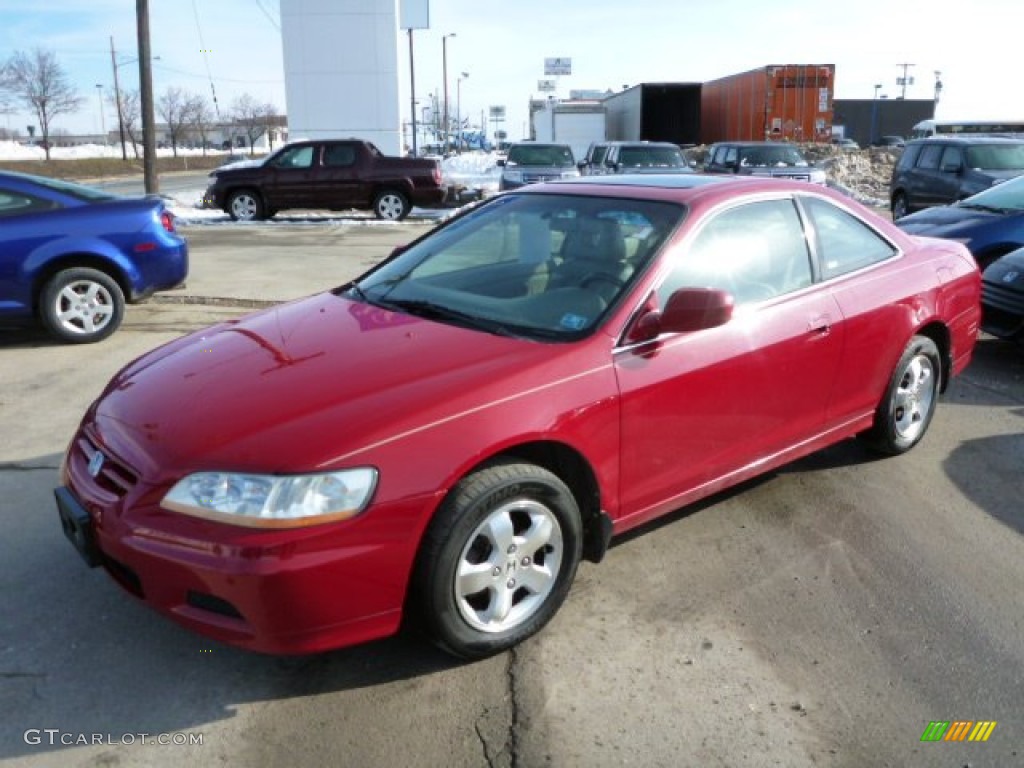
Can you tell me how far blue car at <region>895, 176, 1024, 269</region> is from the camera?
314 inches

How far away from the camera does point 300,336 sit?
3.43m

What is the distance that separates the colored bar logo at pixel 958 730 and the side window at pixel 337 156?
16816 mm

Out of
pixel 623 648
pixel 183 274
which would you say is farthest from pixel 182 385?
pixel 183 274

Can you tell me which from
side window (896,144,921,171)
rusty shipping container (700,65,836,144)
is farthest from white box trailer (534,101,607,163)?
side window (896,144,921,171)

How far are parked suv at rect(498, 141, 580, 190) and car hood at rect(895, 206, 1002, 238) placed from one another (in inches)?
438

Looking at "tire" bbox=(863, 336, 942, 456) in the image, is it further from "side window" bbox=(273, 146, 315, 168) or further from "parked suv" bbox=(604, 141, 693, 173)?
"side window" bbox=(273, 146, 315, 168)

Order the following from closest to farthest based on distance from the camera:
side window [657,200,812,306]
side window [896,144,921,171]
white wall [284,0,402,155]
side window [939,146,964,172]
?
side window [657,200,812,306], side window [939,146,964,172], side window [896,144,921,171], white wall [284,0,402,155]

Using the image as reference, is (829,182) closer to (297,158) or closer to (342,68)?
(297,158)

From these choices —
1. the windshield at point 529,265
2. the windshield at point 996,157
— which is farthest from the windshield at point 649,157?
the windshield at point 529,265

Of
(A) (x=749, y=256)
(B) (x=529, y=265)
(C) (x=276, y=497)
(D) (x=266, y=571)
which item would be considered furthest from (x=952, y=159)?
(D) (x=266, y=571)

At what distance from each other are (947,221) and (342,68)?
2647 centimetres

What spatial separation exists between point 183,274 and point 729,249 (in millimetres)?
5357

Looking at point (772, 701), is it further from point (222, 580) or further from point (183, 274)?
point (183, 274)

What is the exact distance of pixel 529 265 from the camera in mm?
3746
